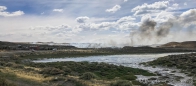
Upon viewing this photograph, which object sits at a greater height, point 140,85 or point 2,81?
point 2,81

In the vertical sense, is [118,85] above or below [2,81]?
below

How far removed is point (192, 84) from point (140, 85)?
20.1 ft

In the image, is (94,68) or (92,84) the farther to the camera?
(94,68)

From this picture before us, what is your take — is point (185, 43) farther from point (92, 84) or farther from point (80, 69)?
point (92, 84)

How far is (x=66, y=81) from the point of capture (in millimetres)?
22688

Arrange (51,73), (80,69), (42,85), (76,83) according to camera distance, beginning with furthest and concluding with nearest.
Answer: (80,69)
(51,73)
(76,83)
(42,85)

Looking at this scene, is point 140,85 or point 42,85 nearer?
point 42,85

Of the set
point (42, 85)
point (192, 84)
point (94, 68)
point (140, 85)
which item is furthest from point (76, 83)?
point (94, 68)

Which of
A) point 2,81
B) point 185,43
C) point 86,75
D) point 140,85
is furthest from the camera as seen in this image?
point 185,43

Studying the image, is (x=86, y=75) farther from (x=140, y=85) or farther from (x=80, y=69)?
(x=80, y=69)

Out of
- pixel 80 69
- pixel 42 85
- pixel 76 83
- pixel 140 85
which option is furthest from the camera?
pixel 80 69

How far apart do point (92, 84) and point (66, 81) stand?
2.91 m

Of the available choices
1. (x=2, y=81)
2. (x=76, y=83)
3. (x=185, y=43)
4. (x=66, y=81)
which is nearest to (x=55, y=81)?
(x=66, y=81)

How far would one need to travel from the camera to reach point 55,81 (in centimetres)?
2281
